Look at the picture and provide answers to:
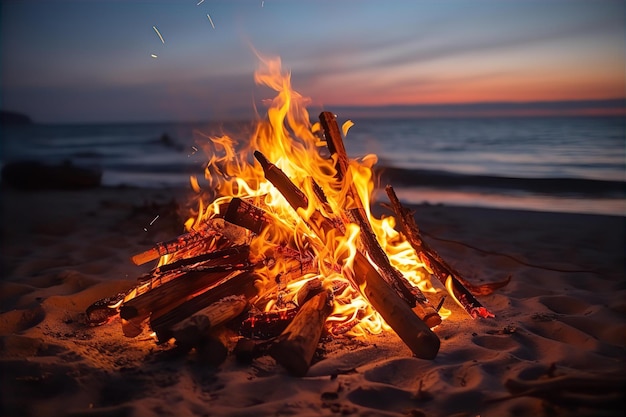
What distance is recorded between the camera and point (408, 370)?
3074 mm

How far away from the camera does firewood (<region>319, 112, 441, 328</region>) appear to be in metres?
3.61

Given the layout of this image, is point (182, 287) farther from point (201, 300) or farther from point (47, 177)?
Answer: point (47, 177)

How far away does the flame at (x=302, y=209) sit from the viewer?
3.74 meters

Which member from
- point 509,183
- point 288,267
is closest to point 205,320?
point 288,267

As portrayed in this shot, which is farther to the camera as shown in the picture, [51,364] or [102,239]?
[102,239]

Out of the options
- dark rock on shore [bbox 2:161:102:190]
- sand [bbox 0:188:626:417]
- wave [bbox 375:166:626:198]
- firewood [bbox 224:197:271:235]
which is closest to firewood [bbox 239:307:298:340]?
sand [bbox 0:188:626:417]

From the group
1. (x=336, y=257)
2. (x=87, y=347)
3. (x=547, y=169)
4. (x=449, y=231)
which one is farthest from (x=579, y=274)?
(x=547, y=169)

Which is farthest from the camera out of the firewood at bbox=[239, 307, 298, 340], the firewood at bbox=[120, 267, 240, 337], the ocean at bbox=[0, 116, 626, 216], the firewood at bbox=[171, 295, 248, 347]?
the ocean at bbox=[0, 116, 626, 216]

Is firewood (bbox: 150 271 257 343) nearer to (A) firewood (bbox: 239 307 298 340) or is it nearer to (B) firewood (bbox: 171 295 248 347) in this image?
(B) firewood (bbox: 171 295 248 347)

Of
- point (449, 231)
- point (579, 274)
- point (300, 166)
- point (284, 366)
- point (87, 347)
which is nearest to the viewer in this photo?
point (284, 366)

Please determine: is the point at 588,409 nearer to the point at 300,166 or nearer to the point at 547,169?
the point at 300,166

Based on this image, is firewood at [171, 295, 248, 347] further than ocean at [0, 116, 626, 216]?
No

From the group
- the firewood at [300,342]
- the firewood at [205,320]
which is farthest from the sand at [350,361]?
the firewood at [205,320]

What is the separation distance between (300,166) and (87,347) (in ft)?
7.52
